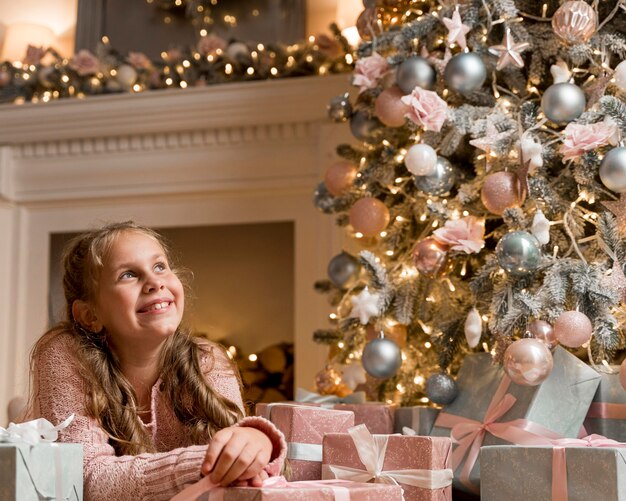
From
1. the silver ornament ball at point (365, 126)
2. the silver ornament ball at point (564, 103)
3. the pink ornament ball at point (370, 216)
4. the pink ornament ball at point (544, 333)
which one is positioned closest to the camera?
the pink ornament ball at point (544, 333)

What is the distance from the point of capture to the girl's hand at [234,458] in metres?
1.21

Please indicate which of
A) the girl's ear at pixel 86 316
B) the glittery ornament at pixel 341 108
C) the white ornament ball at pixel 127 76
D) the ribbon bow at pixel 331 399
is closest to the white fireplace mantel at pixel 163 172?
the white ornament ball at pixel 127 76

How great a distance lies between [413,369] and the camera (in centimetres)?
253

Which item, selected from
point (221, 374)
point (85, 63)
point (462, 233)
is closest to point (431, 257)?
point (462, 233)

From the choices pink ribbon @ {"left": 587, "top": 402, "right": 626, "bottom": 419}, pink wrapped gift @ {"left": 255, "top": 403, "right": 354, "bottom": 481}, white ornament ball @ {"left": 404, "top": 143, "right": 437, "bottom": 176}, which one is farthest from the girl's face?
pink ribbon @ {"left": 587, "top": 402, "right": 626, "bottom": 419}

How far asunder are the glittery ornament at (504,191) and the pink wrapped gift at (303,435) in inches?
28.6

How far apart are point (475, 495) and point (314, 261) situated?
163 centimetres

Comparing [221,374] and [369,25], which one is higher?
[369,25]

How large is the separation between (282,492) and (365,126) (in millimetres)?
1563

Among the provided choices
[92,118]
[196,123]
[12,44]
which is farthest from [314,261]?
[12,44]

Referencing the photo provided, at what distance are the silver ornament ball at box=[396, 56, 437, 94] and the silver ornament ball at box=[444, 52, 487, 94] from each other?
88 millimetres

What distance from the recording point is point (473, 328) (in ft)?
7.07

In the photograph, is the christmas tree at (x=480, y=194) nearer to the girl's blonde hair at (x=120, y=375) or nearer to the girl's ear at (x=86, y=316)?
the girl's blonde hair at (x=120, y=375)

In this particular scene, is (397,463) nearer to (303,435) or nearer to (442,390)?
(303,435)
